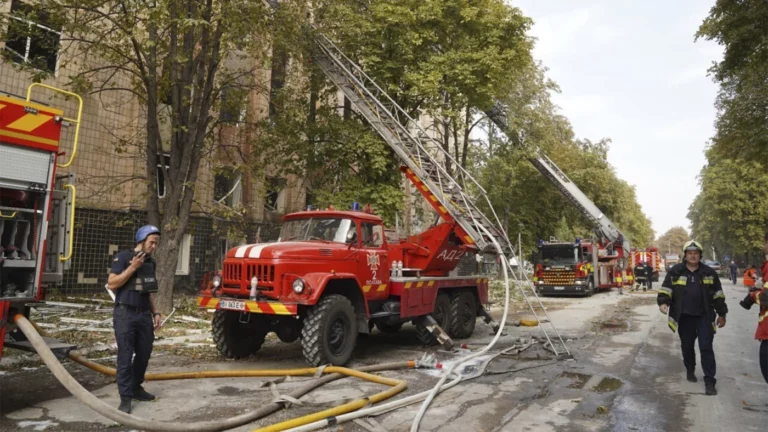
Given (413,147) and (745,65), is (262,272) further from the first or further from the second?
(745,65)

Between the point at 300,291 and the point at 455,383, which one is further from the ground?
the point at 300,291

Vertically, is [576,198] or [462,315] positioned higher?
[576,198]

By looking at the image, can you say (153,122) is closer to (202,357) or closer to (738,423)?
(202,357)

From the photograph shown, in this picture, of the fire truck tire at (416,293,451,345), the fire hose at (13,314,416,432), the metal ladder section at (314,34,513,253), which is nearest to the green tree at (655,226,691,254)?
the metal ladder section at (314,34,513,253)

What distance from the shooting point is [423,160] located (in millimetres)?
12391

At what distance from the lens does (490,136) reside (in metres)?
27.4

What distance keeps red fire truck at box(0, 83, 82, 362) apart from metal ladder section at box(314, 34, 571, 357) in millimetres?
6679

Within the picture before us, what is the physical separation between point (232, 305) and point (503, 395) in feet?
12.2

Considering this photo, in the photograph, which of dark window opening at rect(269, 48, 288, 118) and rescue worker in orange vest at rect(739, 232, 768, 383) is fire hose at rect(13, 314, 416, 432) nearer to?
rescue worker in orange vest at rect(739, 232, 768, 383)

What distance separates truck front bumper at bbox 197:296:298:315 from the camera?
6656mm

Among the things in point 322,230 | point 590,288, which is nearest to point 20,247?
point 322,230

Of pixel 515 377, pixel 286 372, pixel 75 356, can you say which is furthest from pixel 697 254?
pixel 75 356

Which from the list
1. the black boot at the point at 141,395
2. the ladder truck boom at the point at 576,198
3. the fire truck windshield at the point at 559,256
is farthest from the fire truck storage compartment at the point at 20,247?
the ladder truck boom at the point at 576,198

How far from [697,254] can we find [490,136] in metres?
21.5
